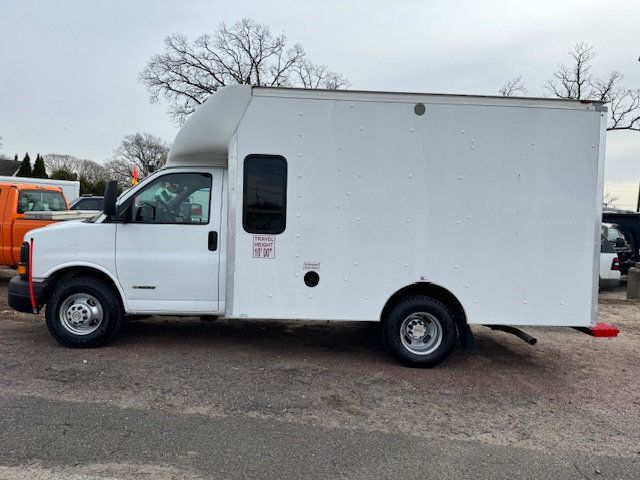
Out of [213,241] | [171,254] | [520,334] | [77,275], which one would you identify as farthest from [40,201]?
[520,334]

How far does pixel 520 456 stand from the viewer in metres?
3.83

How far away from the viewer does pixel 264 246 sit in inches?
215

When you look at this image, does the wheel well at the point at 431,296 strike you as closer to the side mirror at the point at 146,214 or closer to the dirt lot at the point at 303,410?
the dirt lot at the point at 303,410

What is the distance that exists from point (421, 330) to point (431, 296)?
15.5 inches

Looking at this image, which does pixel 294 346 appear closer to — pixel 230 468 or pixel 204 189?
pixel 204 189

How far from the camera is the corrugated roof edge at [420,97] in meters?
5.32

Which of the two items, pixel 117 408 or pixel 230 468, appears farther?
pixel 117 408

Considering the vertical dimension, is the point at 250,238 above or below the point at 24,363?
above

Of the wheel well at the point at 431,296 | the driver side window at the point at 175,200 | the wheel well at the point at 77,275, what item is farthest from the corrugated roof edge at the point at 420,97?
the wheel well at the point at 77,275

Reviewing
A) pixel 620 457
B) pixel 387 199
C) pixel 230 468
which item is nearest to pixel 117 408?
pixel 230 468

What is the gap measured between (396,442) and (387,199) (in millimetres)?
2480

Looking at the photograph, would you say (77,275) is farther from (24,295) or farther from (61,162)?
(61,162)

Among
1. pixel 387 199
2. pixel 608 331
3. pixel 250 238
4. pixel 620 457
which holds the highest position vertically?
pixel 387 199

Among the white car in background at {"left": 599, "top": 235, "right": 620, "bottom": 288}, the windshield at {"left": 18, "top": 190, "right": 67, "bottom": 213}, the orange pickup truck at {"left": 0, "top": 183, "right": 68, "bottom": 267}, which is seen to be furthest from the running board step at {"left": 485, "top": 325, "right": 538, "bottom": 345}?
the windshield at {"left": 18, "top": 190, "right": 67, "bottom": 213}
